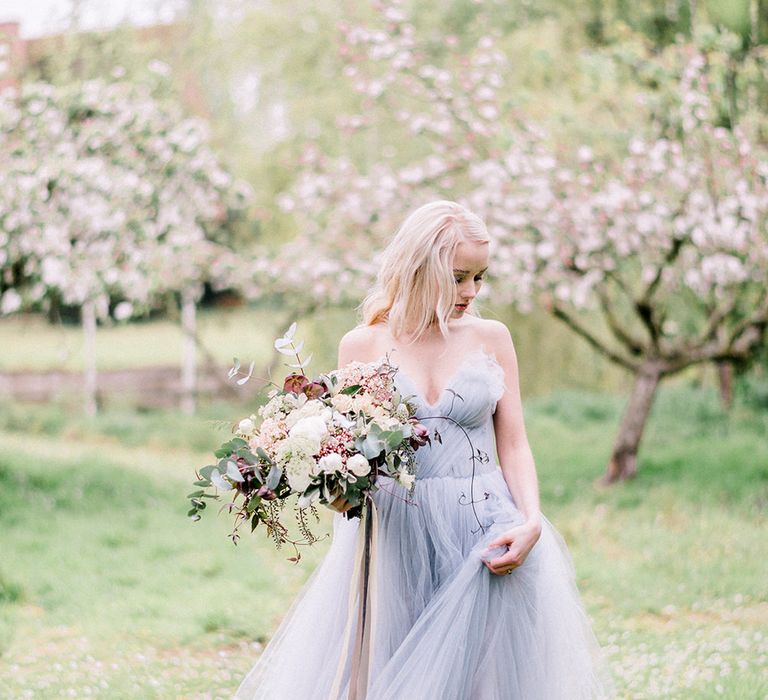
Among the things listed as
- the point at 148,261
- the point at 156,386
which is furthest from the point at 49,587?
the point at 156,386

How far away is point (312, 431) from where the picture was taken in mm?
2982

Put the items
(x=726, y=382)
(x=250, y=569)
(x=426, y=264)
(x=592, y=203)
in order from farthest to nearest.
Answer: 1. (x=726, y=382)
2. (x=592, y=203)
3. (x=250, y=569)
4. (x=426, y=264)

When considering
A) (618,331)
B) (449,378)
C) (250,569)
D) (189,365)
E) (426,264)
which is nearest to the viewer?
(426,264)

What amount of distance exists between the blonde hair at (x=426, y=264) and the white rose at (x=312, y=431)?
61 cm

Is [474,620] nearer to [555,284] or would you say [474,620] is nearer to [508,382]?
[508,382]

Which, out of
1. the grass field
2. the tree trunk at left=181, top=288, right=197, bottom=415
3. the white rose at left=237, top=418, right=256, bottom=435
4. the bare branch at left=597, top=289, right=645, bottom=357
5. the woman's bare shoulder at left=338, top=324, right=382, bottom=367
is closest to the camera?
the white rose at left=237, top=418, right=256, bottom=435

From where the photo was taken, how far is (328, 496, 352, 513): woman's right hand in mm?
3078

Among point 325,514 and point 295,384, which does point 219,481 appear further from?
point 325,514

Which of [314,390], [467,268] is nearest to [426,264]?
[467,268]

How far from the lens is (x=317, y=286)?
11.2m

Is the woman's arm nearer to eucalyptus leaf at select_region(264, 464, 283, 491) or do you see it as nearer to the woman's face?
the woman's face

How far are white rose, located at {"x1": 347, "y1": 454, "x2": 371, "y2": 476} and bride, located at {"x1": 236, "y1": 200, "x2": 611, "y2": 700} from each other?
42 centimetres

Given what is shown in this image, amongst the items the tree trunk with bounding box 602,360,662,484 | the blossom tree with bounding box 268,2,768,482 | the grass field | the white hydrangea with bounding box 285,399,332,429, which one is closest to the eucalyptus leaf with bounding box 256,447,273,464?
the white hydrangea with bounding box 285,399,332,429

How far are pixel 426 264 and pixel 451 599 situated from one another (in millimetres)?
1033
